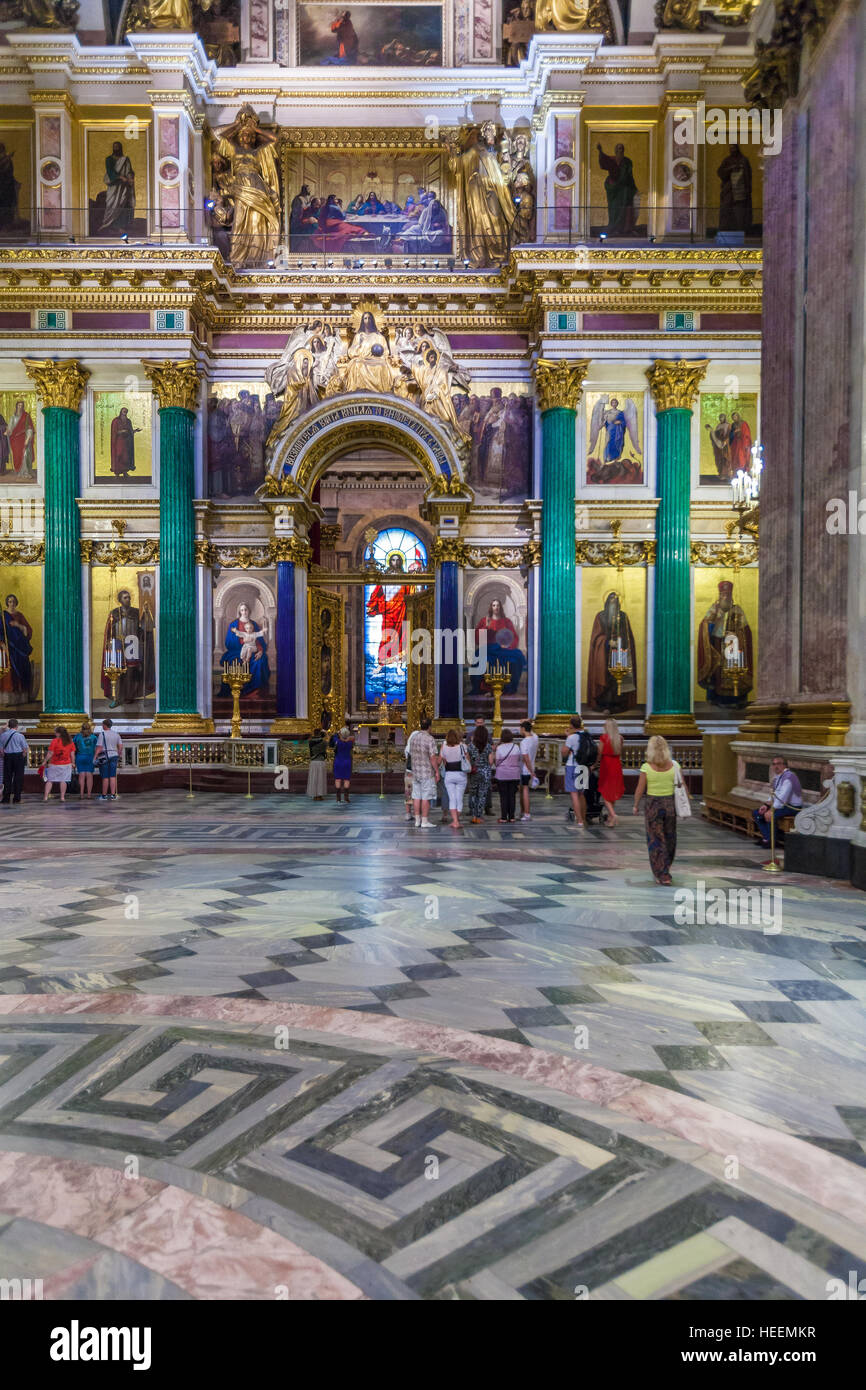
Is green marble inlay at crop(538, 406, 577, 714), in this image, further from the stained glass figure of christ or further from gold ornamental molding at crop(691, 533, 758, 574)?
the stained glass figure of christ

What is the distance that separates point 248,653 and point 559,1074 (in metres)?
17.1

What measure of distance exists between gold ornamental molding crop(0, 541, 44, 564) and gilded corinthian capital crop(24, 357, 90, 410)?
9.97ft

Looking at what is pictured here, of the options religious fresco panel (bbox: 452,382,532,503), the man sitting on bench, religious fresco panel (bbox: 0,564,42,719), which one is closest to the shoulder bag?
the man sitting on bench

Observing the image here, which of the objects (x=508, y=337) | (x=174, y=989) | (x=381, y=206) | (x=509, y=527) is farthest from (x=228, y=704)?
(x=174, y=989)

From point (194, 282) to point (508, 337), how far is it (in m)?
7.19

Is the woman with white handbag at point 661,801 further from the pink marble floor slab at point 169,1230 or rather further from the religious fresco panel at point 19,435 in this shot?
the religious fresco panel at point 19,435

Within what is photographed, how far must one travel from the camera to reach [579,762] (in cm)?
1167

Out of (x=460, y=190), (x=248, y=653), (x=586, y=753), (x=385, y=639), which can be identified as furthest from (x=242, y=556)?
(x=385, y=639)

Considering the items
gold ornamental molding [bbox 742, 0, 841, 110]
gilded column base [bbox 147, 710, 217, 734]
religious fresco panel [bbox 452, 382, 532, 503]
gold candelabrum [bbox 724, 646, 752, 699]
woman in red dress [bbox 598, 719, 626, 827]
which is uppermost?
gold ornamental molding [bbox 742, 0, 841, 110]

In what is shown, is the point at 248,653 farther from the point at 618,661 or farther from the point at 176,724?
the point at 618,661

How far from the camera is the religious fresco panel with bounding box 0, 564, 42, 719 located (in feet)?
61.9

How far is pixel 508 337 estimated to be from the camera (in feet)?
65.2

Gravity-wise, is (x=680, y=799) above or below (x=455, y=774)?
above

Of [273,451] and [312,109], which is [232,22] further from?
[273,451]
